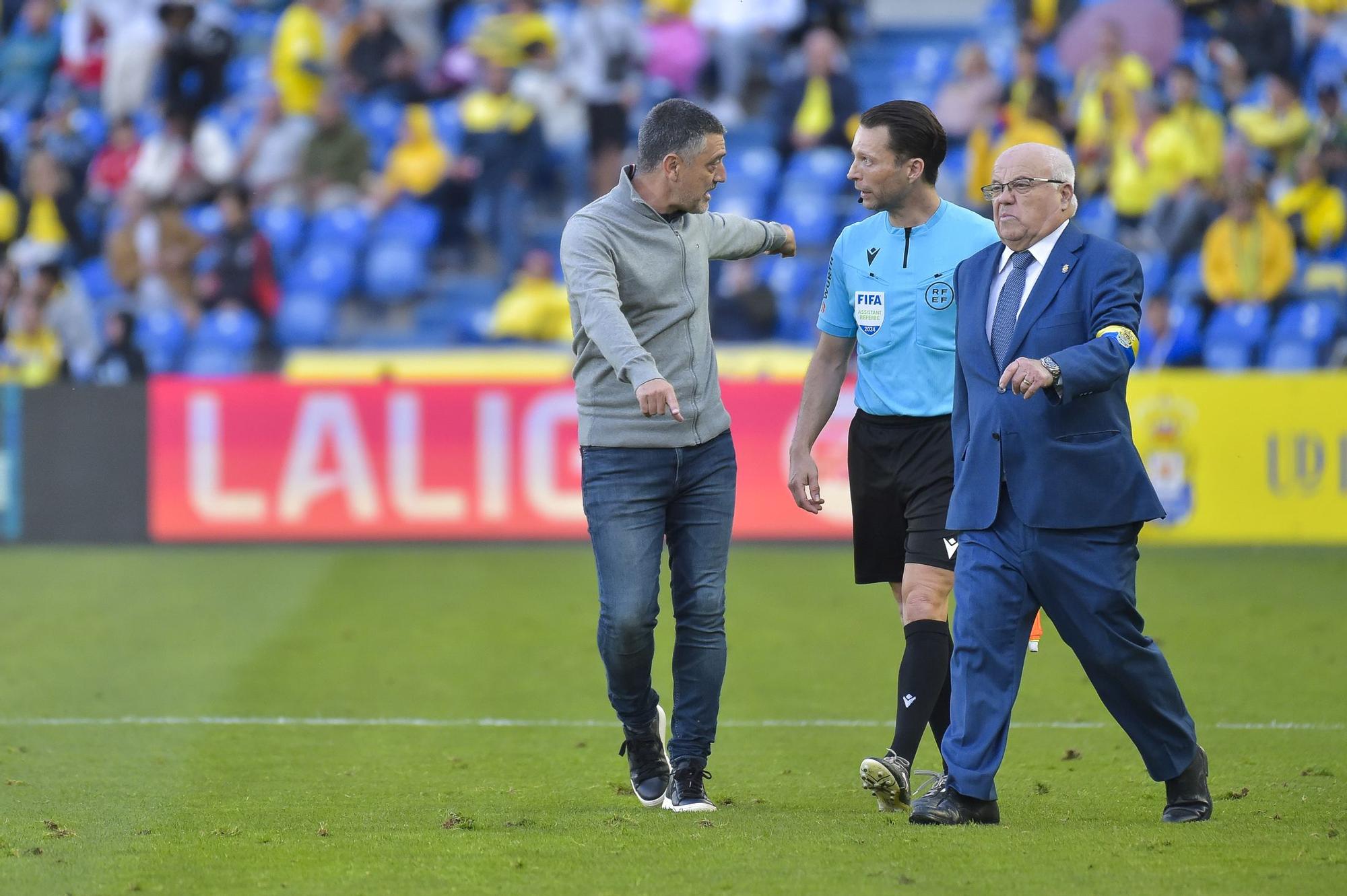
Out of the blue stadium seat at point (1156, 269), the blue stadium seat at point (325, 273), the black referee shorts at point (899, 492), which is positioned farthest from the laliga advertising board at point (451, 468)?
the black referee shorts at point (899, 492)

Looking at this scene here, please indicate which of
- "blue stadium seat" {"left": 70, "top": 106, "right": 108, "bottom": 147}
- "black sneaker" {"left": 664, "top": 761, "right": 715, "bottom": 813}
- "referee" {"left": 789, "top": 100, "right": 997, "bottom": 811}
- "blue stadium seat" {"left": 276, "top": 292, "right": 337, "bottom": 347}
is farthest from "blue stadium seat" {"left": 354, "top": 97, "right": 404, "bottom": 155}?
"black sneaker" {"left": 664, "top": 761, "right": 715, "bottom": 813}

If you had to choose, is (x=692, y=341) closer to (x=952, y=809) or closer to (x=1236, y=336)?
(x=952, y=809)

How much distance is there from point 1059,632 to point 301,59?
16389mm

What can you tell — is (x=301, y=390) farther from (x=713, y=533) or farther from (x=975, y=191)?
(x=713, y=533)

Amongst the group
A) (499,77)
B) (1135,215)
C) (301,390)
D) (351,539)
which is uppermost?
(499,77)

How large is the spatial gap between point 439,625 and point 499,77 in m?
9.75

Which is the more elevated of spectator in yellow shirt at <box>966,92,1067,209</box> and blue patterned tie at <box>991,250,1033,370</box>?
spectator in yellow shirt at <box>966,92,1067,209</box>

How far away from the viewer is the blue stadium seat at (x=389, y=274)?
61.6 feet

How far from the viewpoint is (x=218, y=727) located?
7.54m

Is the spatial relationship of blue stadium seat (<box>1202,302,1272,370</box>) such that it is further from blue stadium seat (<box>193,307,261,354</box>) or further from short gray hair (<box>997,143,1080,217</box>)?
short gray hair (<box>997,143,1080,217</box>)

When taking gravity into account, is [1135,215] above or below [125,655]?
above

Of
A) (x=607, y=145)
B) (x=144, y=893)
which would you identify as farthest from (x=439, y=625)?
(x=607, y=145)

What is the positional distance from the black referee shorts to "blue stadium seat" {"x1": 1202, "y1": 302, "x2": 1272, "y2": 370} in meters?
11.4

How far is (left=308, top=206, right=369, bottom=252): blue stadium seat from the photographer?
1886 centimetres
